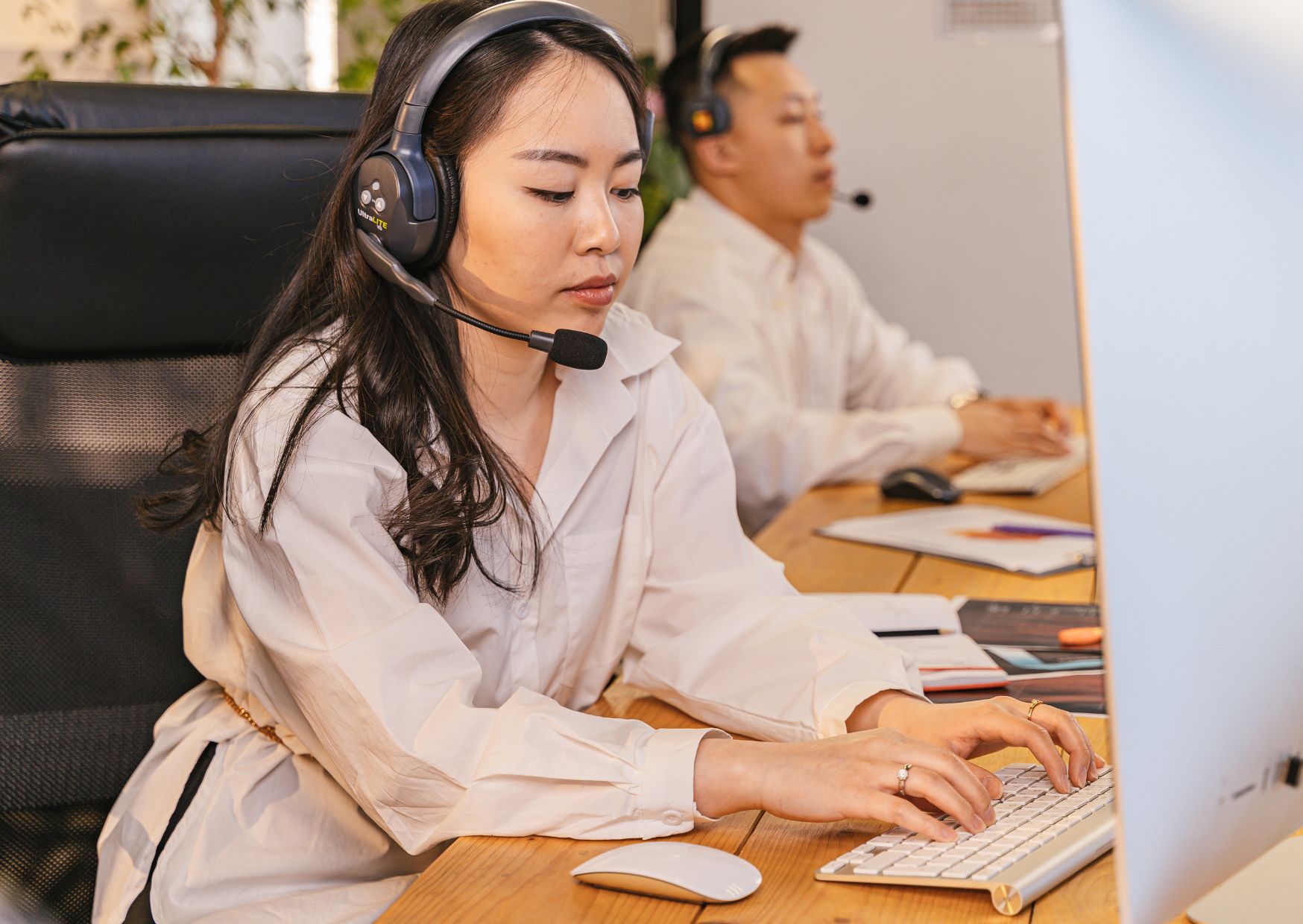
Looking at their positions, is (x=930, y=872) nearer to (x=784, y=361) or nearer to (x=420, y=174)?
(x=420, y=174)

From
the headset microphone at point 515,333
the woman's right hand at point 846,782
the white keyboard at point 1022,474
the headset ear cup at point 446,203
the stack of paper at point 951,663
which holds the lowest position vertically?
the white keyboard at point 1022,474

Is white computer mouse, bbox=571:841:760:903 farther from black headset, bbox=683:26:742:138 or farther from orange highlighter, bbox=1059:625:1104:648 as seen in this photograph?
black headset, bbox=683:26:742:138

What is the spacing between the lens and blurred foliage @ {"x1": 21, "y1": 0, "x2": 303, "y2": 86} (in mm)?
1985

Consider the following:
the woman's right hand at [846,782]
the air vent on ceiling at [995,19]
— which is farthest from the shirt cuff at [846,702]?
the air vent on ceiling at [995,19]

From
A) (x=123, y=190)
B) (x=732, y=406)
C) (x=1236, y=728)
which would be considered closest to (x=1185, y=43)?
(x=1236, y=728)

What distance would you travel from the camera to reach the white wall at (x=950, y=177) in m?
3.03

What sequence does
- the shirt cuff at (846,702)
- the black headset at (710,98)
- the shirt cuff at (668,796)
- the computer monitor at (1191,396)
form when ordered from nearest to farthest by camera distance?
the computer monitor at (1191,396) → the shirt cuff at (668,796) → the shirt cuff at (846,702) → the black headset at (710,98)

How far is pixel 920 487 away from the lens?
1773 millimetres

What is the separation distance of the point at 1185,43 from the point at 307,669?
0.61 meters

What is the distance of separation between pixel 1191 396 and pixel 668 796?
41cm

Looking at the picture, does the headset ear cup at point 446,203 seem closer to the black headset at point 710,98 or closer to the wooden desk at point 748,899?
the wooden desk at point 748,899

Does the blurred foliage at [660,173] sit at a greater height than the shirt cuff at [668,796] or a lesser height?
greater

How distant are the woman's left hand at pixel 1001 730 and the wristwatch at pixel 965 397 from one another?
125cm

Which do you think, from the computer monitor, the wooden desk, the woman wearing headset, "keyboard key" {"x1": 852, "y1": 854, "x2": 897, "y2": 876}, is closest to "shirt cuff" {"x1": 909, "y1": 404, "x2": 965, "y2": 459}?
the woman wearing headset
